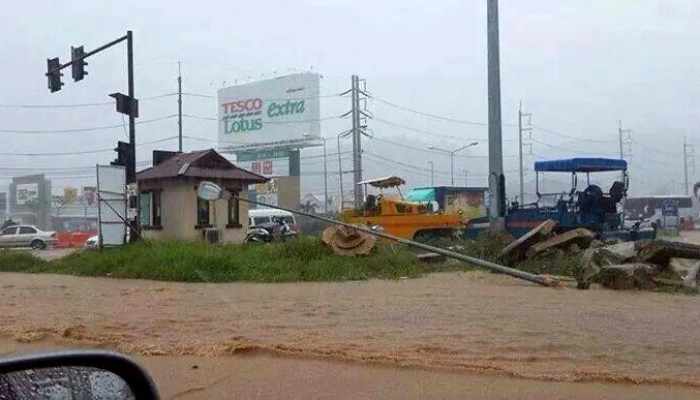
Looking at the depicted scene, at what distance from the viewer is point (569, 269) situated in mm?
17781

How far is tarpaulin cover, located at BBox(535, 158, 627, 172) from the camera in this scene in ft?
82.9

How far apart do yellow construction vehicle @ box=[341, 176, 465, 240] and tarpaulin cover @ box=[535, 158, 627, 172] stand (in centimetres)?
495

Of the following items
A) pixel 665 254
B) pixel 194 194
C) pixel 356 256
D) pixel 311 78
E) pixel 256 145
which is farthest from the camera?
→ pixel 256 145

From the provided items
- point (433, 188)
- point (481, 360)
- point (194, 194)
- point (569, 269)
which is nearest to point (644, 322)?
point (481, 360)

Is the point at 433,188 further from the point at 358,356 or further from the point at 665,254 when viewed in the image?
the point at 358,356

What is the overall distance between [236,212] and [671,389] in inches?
1027

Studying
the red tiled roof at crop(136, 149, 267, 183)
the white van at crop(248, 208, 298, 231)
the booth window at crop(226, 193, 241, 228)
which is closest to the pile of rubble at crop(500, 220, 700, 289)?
the red tiled roof at crop(136, 149, 267, 183)

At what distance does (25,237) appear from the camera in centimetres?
4644

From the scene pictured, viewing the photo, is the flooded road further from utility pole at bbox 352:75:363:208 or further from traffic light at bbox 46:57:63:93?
utility pole at bbox 352:75:363:208

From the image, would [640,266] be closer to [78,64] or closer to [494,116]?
[494,116]

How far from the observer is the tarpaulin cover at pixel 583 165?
82.9 ft

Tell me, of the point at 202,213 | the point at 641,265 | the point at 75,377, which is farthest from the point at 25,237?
the point at 75,377

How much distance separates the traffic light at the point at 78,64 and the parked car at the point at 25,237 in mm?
24601

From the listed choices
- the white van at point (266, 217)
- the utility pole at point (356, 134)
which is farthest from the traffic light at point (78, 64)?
the utility pole at point (356, 134)
